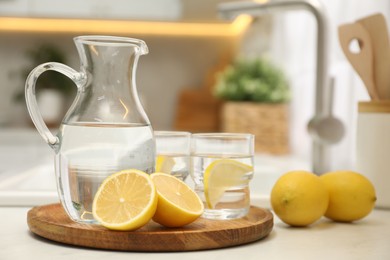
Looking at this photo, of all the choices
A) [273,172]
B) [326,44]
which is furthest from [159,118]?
[326,44]

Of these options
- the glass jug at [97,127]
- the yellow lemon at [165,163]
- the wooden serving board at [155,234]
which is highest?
the glass jug at [97,127]

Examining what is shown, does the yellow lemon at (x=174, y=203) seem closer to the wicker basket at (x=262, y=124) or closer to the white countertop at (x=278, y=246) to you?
the white countertop at (x=278, y=246)

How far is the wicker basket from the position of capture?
2.44m

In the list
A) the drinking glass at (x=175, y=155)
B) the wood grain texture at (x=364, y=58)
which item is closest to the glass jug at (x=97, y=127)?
the drinking glass at (x=175, y=155)

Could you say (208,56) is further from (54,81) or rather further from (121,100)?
(121,100)

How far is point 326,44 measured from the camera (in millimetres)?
1405

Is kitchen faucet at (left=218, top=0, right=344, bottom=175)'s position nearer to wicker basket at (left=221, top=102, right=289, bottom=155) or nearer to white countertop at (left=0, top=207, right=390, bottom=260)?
white countertop at (left=0, top=207, right=390, bottom=260)

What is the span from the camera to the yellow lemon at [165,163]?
959 millimetres

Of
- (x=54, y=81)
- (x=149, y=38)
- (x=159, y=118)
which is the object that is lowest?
(x=159, y=118)

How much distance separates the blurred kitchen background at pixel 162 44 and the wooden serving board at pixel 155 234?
1.86 m

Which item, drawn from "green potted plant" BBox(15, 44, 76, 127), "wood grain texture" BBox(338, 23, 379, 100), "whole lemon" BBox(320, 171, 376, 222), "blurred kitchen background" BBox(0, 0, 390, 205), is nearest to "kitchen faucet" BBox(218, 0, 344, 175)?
"wood grain texture" BBox(338, 23, 379, 100)

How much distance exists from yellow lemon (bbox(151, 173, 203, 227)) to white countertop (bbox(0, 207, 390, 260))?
6 centimetres

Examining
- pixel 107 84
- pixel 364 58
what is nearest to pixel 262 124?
pixel 364 58

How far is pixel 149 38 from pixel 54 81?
0.58 metres
